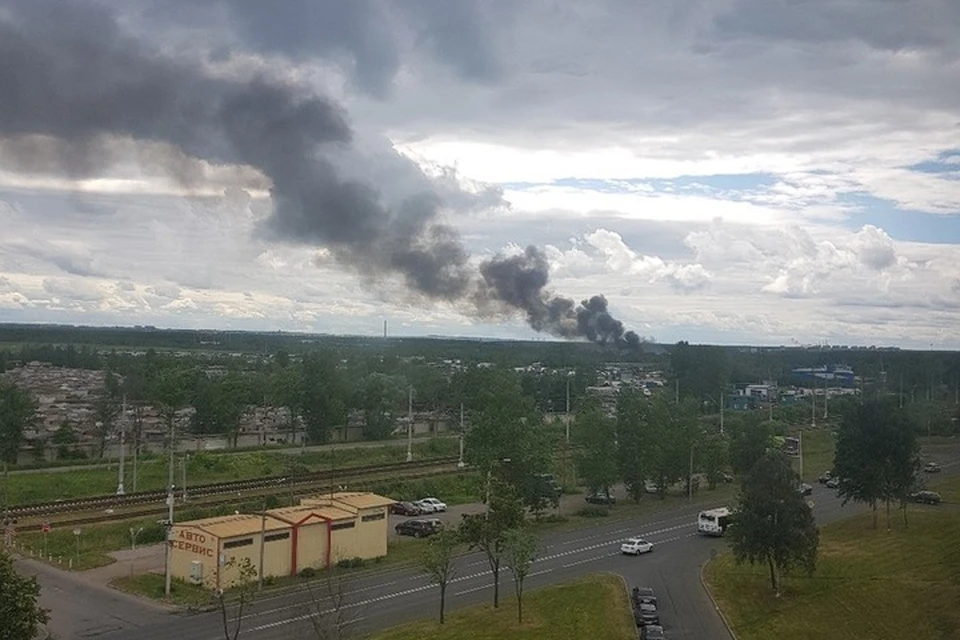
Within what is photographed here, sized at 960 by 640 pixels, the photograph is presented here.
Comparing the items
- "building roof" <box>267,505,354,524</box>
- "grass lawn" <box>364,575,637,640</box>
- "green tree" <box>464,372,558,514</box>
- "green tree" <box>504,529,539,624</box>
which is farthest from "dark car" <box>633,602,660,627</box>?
"green tree" <box>464,372,558,514</box>

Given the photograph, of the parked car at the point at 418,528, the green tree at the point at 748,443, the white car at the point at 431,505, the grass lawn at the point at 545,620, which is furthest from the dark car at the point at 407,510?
the green tree at the point at 748,443

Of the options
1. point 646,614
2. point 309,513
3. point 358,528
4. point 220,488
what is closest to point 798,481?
point 646,614

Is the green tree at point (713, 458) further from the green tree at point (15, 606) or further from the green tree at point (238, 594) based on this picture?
the green tree at point (15, 606)

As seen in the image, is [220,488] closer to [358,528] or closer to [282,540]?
[358,528]

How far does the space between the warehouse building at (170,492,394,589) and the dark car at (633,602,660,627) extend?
49.9 feet

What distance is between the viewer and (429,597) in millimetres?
37906

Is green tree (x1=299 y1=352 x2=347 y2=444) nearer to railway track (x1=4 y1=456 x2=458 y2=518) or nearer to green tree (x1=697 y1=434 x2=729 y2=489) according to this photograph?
railway track (x1=4 y1=456 x2=458 y2=518)

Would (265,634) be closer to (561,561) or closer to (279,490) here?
(561,561)

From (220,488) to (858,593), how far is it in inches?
1612

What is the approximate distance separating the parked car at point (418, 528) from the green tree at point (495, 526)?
34.0ft

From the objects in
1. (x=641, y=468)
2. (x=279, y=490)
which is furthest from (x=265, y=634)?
(x=641, y=468)

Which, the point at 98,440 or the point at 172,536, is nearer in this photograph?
the point at 172,536

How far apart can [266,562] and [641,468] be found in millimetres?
31035

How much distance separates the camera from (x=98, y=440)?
8044cm
